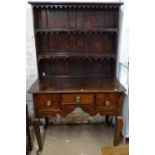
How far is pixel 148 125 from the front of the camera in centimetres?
68

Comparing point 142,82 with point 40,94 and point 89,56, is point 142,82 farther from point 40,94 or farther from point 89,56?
point 89,56

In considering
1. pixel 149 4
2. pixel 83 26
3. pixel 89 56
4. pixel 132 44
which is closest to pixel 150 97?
pixel 132 44

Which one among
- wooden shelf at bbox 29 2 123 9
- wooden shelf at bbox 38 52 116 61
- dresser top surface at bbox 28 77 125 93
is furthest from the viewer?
wooden shelf at bbox 38 52 116 61

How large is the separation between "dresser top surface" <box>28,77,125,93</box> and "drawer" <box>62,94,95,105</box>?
0.15ft

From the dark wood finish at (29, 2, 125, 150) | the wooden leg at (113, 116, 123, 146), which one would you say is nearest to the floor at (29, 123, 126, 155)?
the wooden leg at (113, 116, 123, 146)

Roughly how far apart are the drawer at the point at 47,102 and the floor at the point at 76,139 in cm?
50

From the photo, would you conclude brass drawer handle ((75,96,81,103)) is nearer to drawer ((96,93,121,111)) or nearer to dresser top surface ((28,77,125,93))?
dresser top surface ((28,77,125,93))

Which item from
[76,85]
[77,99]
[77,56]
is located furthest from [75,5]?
[77,99]

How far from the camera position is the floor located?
193 centimetres

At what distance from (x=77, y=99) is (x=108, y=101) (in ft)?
1.01

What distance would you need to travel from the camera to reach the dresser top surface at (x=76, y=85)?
1.75m

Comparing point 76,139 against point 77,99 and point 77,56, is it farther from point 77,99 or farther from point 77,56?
point 77,56

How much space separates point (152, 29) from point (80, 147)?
1627 millimetres
